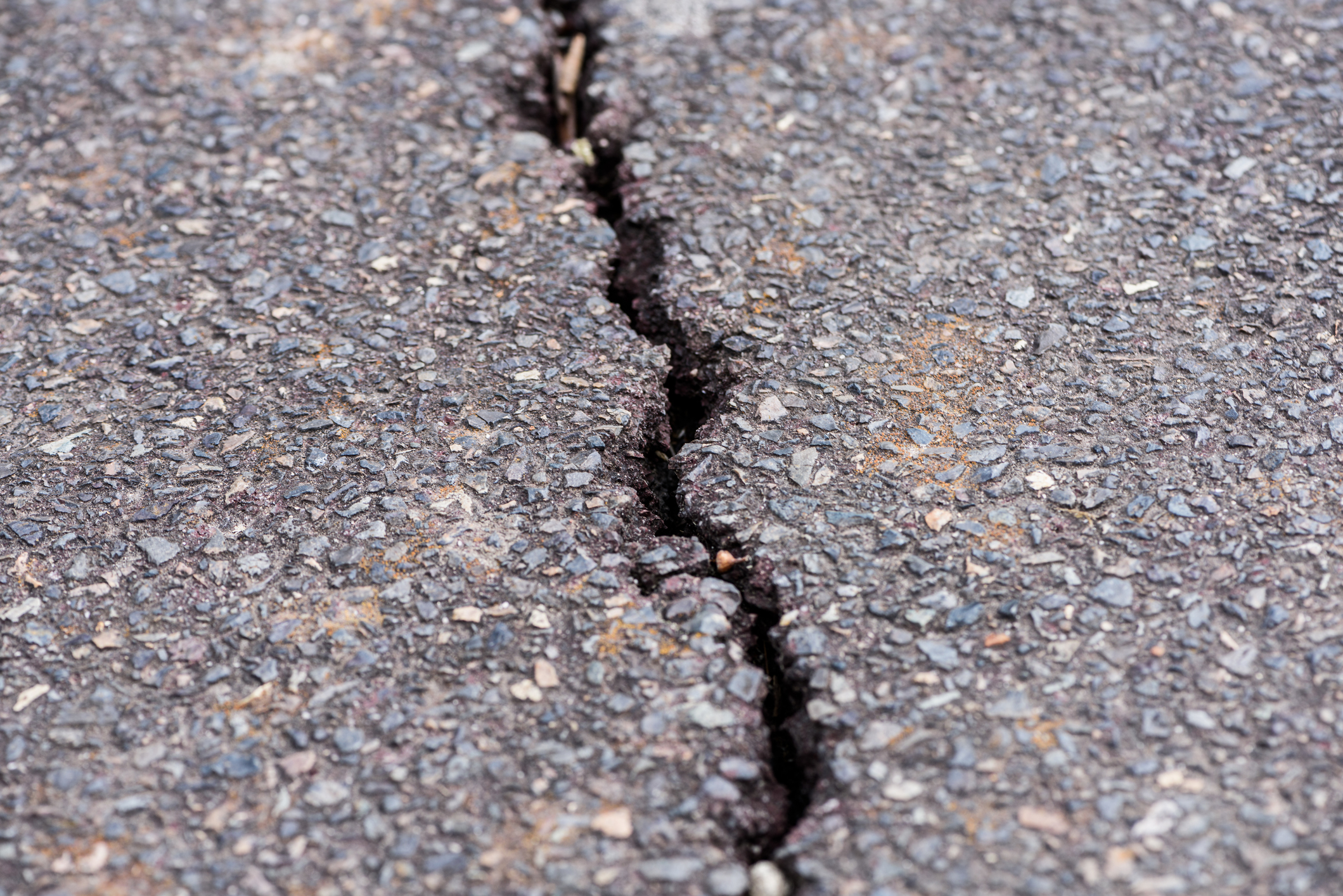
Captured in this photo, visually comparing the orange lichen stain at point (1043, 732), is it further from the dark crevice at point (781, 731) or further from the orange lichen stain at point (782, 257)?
the orange lichen stain at point (782, 257)

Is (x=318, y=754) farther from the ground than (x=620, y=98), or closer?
closer

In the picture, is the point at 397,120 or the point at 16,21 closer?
the point at 397,120

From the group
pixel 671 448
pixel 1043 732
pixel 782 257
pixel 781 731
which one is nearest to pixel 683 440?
pixel 671 448

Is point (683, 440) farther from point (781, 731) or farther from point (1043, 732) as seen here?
point (1043, 732)

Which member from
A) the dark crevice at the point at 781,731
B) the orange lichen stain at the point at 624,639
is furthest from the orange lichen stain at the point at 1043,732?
the orange lichen stain at the point at 624,639

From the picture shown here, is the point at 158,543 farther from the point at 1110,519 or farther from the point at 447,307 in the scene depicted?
the point at 1110,519

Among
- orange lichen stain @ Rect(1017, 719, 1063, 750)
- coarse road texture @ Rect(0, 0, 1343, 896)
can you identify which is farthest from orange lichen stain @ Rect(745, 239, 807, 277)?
orange lichen stain @ Rect(1017, 719, 1063, 750)

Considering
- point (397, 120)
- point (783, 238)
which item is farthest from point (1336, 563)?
point (397, 120)
